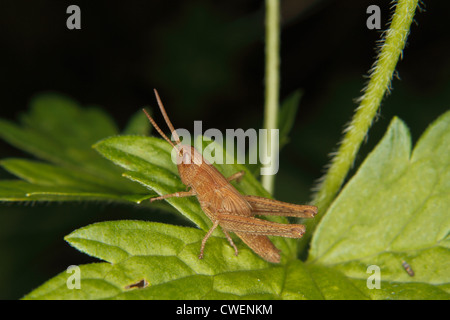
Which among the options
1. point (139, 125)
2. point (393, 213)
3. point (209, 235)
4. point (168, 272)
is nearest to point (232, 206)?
point (209, 235)

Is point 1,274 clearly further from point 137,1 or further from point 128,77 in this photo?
point 137,1

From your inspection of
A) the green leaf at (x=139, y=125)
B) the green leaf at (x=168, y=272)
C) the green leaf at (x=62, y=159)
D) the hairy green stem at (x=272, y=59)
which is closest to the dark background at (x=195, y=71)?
the green leaf at (x=62, y=159)

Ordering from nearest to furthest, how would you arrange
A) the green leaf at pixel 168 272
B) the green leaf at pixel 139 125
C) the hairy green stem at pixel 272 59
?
the green leaf at pixel 168 272 < the hairy green stem at pixel 272 59 < the green leaf at pixel 139 125

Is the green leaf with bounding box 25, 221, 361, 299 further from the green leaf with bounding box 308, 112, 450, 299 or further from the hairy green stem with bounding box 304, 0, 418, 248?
the hairy green stem with bounding box 304, 0, 418, 248

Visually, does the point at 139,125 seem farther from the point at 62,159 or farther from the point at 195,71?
the point at 195,71

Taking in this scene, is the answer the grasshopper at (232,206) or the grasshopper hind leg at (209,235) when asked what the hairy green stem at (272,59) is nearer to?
the grasshopper at (232,206)

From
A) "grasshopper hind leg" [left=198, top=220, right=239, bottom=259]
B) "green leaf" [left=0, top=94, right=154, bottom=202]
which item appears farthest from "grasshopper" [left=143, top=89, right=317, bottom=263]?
"green leaf" [left=0, top=94, right=154, bottom=202]
